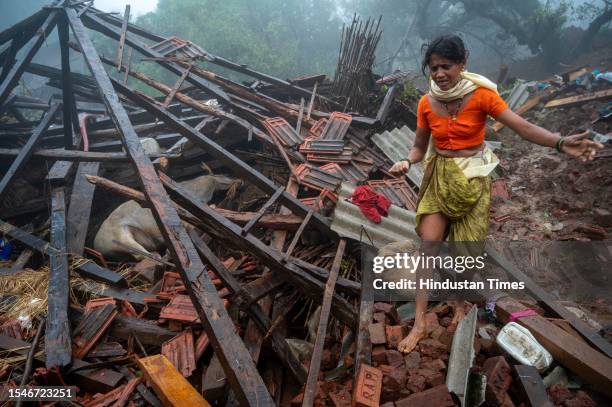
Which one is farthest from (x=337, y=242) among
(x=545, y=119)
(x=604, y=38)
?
(x=604, y=38)

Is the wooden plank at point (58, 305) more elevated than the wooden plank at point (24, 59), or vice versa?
the wooden plank at point (24, 59)

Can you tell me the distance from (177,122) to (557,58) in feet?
63.8

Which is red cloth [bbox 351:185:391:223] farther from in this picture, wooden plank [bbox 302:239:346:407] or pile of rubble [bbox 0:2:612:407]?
wooden plank [bbox 302:239:346:407]

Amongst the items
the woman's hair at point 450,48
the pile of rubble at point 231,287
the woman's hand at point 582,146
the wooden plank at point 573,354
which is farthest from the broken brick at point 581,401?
the woman's hair at point 450,48

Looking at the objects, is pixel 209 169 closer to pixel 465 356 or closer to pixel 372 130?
pixel 372 130

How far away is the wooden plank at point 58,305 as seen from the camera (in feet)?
7.86

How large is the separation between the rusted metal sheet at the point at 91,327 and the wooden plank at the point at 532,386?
3043 mm

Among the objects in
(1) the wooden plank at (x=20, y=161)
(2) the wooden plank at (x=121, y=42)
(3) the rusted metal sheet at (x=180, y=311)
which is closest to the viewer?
(3) the rusted metal sheet at (x=180, y=311)

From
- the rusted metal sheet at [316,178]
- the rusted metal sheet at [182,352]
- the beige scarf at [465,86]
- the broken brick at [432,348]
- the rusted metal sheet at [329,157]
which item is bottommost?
the rusted metal sheet at [182,352]

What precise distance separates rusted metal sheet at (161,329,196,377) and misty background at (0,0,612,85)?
15640 millimetres

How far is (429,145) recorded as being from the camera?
2479 mm

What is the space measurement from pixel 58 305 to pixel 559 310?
402 centimetres

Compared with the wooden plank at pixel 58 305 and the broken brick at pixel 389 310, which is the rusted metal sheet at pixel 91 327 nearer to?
the wooden plank at pixel 58 305

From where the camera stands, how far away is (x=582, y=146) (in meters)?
1.81
